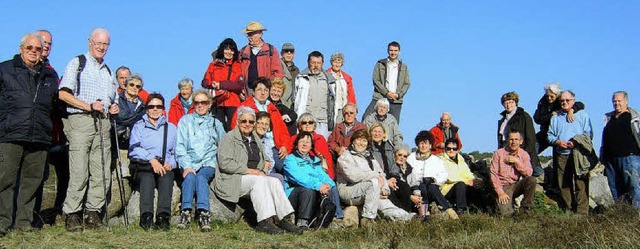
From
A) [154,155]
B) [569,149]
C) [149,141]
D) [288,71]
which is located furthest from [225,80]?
[569,149]

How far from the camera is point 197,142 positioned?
10.6 m

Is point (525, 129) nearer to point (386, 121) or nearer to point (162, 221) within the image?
point (386, 121)

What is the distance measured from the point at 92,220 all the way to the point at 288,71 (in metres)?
5.25

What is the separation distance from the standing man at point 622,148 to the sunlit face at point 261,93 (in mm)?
5881

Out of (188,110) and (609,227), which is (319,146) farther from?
(609,227)

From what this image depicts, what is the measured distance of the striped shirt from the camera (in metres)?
9.51

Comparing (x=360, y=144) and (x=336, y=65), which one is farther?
(x=336, y=65)

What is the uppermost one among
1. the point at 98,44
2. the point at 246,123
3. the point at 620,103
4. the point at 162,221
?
the point at 98,44

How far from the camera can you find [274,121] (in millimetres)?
11734

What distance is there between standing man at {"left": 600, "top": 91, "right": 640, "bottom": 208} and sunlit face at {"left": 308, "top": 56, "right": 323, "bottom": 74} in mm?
5108

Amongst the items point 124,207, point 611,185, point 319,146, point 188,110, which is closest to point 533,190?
point 611,185

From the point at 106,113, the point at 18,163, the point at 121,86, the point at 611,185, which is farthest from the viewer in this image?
the point at 611,185

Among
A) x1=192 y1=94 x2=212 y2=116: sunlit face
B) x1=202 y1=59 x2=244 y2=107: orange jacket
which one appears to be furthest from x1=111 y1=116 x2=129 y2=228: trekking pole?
x1=202 y1=59 x2=244 y2=107: orange jacket

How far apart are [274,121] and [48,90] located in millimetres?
3596
